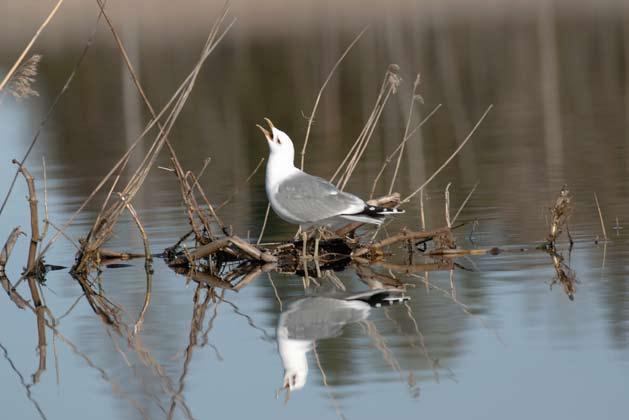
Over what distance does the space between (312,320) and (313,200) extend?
2.08 meters

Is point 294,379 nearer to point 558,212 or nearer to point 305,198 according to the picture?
point 305,198

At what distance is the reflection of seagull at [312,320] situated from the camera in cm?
775

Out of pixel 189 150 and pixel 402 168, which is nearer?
pixel 402 168

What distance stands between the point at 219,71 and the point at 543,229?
2733 cm

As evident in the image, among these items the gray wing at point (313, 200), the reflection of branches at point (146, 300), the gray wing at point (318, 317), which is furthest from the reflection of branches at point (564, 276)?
the reflection of branches at point (146, 300)

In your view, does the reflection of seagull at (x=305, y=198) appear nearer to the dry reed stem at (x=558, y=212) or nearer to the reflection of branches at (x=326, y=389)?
the dry reed stem at (x=558, y=212)

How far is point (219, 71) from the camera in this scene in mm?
38719

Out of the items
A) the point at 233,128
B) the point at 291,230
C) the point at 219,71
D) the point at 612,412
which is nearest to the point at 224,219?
the point at 291,230

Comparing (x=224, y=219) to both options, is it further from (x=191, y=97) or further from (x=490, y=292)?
(x=191, y=97)

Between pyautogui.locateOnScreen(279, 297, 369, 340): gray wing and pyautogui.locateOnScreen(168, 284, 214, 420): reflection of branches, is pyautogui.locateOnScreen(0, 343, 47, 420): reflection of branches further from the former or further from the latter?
pyautogui.locateOnScreen(279, 297, 369, 340): gray wing

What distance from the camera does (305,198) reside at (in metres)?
10.8

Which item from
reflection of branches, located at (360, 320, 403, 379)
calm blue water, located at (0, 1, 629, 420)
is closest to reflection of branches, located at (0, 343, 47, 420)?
calm blue water, located at (0, 1, 629, 420)

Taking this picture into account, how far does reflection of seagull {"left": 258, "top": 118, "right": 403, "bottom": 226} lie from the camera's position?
10641 mm

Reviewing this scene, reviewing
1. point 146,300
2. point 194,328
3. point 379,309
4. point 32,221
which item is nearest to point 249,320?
point 194,328
